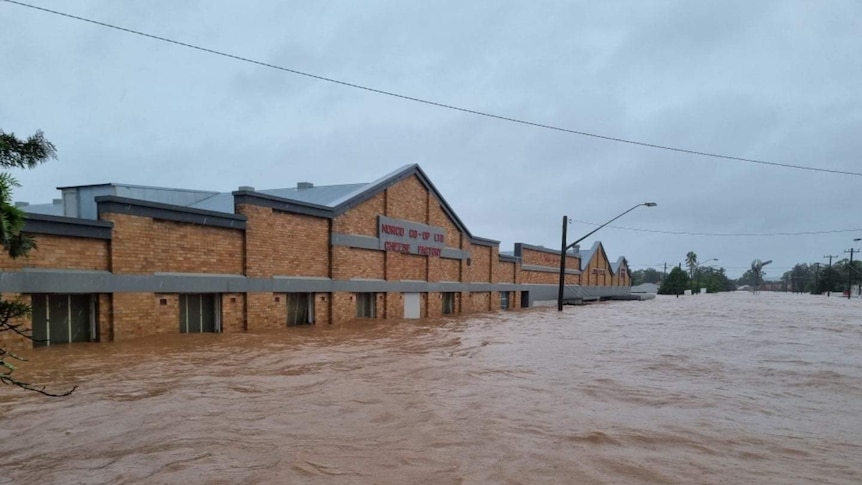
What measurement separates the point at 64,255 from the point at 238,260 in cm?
545

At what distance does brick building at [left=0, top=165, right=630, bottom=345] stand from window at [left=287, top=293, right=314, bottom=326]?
54 millimetres

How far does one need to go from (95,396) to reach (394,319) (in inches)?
711

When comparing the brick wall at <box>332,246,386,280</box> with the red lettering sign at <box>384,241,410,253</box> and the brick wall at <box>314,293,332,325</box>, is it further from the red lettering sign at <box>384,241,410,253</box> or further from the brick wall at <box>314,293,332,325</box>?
the brick wall at <box>314,293,332,325</box>

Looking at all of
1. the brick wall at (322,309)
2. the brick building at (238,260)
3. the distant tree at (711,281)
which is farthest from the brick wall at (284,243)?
the distant tree at (711,281)

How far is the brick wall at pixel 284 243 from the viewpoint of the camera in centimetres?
1817

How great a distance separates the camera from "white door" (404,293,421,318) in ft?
91.8

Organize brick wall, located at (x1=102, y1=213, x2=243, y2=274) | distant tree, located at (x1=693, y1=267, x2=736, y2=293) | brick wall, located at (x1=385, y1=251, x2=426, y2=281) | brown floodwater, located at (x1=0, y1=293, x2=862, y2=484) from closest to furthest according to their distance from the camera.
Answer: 1. brown floodwater, located at (x1=0, y1=293, x2=862, y2=484)
2. brick wall, located at (x1=102, y1=213, x2=243, y2=274)
3. brick wall, located at (x1=385, y1=251, x2=426, y2=281)
4. distant tree, located at (x1=693, y1=267, x2=736, y2=293)

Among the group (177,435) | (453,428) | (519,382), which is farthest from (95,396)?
(519,382)

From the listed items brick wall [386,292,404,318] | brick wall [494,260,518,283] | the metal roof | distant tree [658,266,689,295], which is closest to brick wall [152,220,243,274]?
brick wall [386,292,404,318]

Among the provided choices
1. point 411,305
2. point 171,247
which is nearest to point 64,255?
point 171,247

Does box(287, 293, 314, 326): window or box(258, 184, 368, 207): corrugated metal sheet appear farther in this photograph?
box(258, 184, 368, 207): corrugated metal sheet

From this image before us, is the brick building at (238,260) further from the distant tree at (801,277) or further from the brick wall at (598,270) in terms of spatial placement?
the distant tree at (801,277)

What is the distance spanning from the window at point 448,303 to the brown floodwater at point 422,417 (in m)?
18.1

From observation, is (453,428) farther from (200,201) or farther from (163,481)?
(200,201)
